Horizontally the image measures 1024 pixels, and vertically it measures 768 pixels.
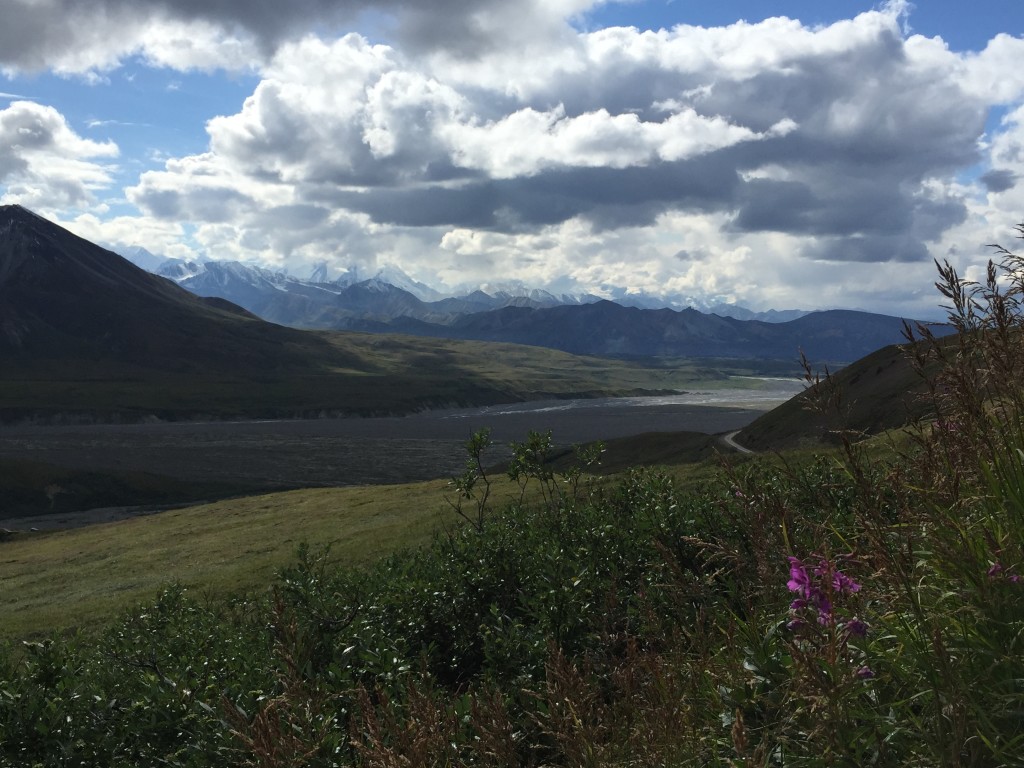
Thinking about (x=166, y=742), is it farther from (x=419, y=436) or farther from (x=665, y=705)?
(x=419, y=436)

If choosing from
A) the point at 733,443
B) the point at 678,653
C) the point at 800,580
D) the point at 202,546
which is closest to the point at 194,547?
the point at 202,546

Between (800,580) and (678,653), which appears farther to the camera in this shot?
(678,653)

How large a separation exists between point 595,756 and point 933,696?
1662 millimetres

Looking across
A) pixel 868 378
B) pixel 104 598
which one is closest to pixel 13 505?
pixel 104 598

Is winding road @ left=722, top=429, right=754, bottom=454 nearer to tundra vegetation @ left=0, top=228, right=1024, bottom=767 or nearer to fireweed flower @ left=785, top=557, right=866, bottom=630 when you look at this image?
tundra vegetation @ left=0, top=228, right=1024, bottom=767

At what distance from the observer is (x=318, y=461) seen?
132 meters

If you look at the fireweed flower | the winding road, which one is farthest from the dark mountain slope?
the fireweed flower

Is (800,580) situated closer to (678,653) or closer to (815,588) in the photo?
(815,588)

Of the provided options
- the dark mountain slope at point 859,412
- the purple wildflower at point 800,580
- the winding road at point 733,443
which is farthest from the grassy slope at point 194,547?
the dark mountain slope at point 859,412

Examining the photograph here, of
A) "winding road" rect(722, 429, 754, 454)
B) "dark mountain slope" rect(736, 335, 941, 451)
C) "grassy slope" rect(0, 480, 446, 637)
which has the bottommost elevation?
"grassy slope" rect(0, 480, 446, 637)

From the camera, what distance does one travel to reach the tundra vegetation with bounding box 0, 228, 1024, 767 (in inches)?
Answer: 145

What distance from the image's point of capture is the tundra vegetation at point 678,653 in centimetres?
368

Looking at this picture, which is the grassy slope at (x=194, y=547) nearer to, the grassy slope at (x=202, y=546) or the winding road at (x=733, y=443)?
the grassy slope at (x=202, y=546)

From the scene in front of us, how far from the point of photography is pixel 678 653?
5.04 m
